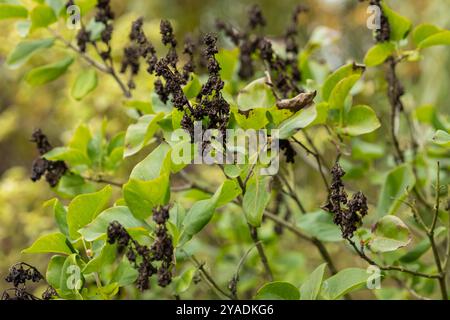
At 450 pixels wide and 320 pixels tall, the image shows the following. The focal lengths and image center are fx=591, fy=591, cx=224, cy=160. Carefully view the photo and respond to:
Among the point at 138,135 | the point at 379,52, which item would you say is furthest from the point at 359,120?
the point at 138,135

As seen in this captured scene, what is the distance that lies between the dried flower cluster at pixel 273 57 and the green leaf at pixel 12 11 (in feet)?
1.49

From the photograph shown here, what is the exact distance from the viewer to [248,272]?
174 centimetres

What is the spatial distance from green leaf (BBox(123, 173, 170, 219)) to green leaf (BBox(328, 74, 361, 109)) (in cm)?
36

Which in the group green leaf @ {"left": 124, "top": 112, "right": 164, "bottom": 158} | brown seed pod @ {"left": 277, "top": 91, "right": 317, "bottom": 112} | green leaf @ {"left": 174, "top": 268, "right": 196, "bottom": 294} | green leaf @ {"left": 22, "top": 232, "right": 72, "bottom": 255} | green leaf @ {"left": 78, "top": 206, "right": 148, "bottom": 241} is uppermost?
green leaf @ {"left": 124, "top": 112, "right": 164, "bottom": 158}

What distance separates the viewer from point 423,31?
3.81ft

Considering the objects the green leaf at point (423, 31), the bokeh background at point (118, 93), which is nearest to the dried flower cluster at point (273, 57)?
the bokeh background at point (118, 93)

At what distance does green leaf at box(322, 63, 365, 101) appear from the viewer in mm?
1034

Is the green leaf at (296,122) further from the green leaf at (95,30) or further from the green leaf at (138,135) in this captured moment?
the green leaf at (95,30)

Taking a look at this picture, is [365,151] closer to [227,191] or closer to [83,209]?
[227,191]

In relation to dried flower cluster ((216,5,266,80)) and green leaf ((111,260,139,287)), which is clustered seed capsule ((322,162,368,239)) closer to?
green leaf ((111,260,139,287))

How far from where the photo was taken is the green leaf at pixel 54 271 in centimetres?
94

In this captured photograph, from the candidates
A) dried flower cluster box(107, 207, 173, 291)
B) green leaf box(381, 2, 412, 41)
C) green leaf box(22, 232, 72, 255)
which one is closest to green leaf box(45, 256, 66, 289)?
green leaf box(22, 232, 72, 255)
